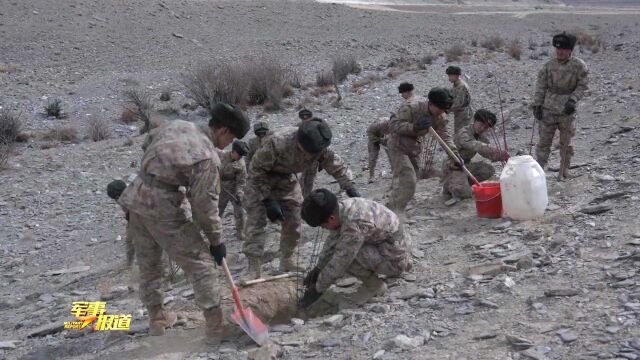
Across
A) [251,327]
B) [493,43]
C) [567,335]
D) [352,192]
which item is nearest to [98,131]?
[352,192]

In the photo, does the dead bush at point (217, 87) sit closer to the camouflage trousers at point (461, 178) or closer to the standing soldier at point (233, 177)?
the standing soldier at point (233, 177)

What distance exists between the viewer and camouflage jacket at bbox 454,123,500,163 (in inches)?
287

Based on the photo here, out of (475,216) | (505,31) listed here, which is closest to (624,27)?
(505,31)

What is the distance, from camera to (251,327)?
4.79 meters

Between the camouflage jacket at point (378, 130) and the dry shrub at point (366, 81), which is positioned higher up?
the camouflage jacket at point (378, 130)

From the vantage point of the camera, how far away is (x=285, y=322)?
217 inches

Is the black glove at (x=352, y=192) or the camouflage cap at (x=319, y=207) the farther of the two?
the black glove at (x=352, y=192)

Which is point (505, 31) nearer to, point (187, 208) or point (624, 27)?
point (624, 27)

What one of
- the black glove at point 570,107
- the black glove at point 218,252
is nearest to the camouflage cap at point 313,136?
the black glove at point 218,252

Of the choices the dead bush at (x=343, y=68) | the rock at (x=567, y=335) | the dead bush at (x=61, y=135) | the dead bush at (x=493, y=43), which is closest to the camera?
the rock at (x=567, y=335)

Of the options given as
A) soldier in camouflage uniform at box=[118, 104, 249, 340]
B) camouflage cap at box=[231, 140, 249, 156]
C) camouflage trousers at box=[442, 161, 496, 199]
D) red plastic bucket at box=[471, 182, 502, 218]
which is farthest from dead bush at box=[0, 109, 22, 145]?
soldier in camouflage uniform at box=[118, 104, 249, 340]

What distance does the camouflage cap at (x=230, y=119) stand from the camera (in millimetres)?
4637

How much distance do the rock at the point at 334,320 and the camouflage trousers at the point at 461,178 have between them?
9.94 feet

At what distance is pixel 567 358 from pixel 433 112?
341 cm
